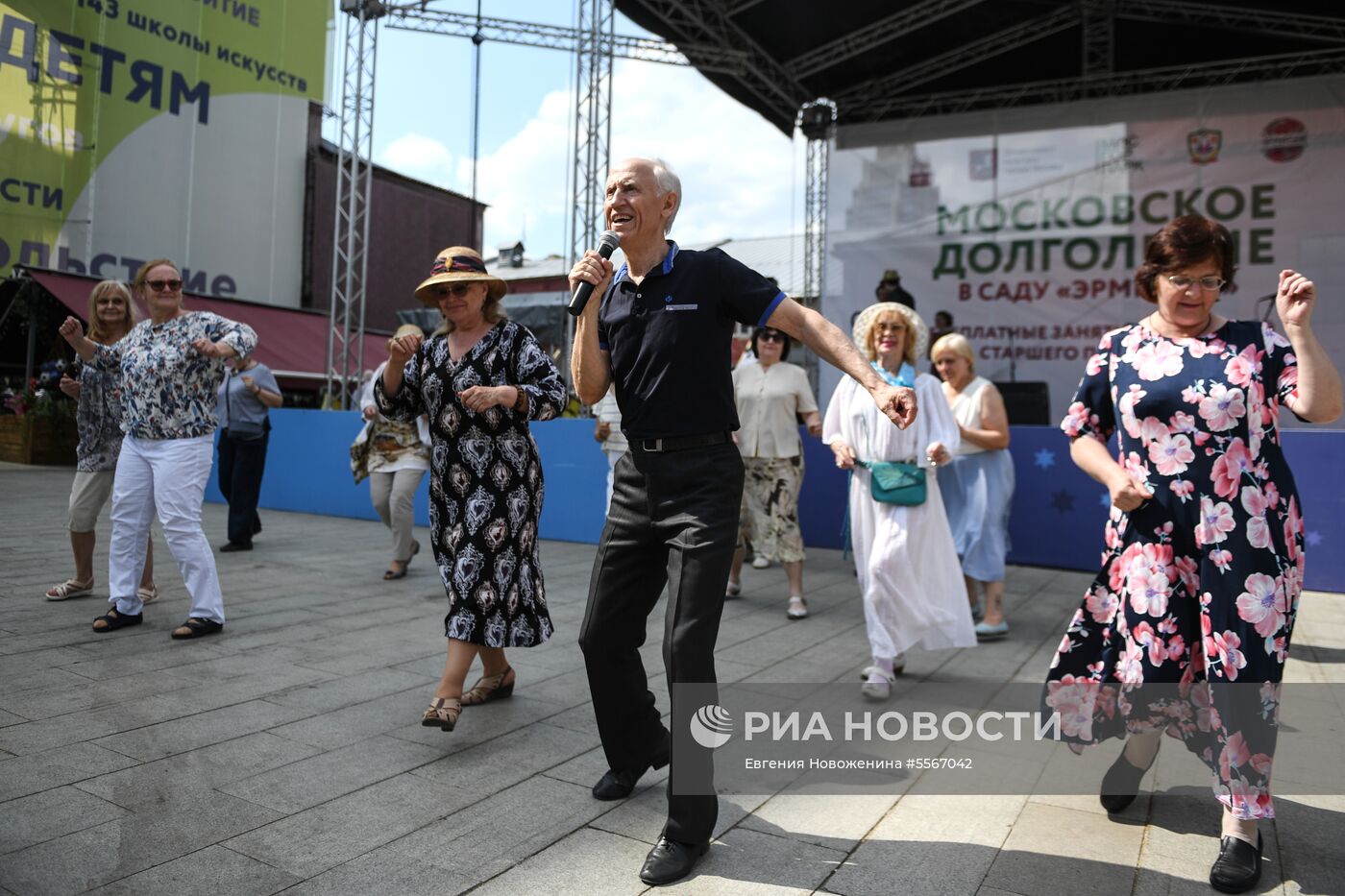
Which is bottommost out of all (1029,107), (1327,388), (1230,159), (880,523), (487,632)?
(487,632)

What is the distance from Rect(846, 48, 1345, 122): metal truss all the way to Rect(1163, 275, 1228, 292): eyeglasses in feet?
39.2

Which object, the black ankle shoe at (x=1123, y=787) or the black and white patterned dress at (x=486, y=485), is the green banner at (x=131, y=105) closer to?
the black and white patterned dress at (x=486, y=485)

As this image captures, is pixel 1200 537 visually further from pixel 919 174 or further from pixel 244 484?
pixel 919 174

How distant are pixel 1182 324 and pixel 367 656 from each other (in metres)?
3.67

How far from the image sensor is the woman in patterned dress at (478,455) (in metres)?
3.57

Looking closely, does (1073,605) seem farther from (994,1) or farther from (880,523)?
(994,1)

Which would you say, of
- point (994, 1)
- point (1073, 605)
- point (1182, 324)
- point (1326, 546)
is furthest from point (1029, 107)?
point (1182, 324)

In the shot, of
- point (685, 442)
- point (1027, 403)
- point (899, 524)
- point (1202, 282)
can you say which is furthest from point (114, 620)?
point (1027, 403)

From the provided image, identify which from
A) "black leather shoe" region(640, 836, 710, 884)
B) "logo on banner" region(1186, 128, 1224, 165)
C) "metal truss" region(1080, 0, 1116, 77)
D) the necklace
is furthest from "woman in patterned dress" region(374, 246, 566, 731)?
"logo on banner" region(1186, 128, 1224, 165)

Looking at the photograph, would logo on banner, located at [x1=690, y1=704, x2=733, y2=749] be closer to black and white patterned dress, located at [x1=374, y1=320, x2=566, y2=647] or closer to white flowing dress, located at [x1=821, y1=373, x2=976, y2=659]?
black and white patterned dress, located at [x1=374, y1=320, x2=566, y2=647]

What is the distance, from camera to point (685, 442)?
8.36ft

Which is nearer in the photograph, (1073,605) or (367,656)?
(367,656)

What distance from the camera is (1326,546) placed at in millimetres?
7059

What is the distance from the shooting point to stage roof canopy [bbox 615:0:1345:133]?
1200 centimetres
